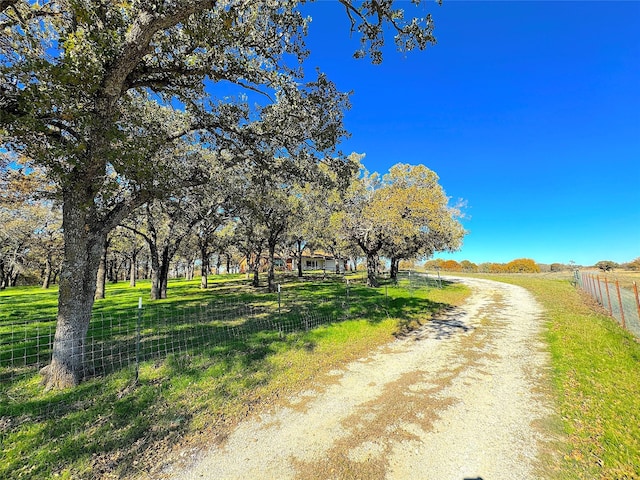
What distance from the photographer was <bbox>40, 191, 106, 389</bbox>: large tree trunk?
501 centimetres

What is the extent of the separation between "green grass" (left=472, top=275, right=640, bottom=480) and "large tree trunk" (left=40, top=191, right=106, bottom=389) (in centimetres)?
744

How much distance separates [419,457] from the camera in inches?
129

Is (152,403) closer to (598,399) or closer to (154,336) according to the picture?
(154,336)

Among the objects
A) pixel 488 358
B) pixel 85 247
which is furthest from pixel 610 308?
pixel 85 247

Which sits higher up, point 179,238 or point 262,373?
point 179,238

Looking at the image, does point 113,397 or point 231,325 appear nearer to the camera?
point 113,397

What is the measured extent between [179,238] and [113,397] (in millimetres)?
13134

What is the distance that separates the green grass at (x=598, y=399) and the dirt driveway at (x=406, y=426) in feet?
0.96

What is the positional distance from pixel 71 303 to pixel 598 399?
9.24 m

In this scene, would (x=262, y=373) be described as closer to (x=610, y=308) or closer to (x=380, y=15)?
(x=380, y=15)

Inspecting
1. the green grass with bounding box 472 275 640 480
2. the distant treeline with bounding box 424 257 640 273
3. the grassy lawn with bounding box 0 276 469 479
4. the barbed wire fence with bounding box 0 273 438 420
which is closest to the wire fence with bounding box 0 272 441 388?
the barbed wire fence with bounding box 0 273 438 420

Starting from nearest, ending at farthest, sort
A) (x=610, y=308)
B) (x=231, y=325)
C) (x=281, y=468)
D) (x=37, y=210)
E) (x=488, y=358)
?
1. (x=281, y=468)
2. (x=488, y=358)
3. (x=231, y=325)
4. (x=610, y=308)
5. (x=37, y=210)

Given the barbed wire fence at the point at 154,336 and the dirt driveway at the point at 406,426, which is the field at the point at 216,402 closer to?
the barbed wire fence at the point at 154,336

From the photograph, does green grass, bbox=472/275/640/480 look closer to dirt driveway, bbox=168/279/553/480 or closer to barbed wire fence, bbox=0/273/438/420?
dirt driveway, bbox=168/279/553/480
